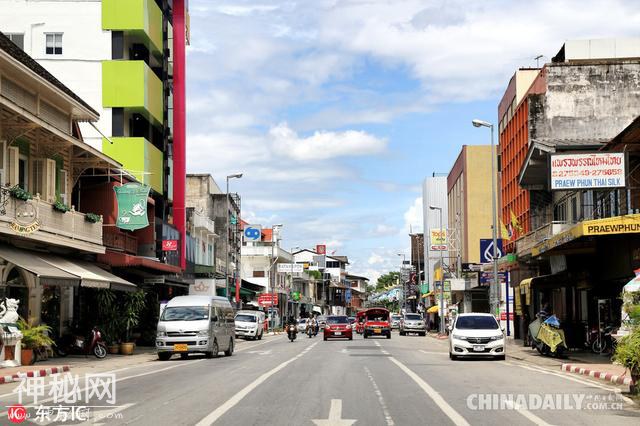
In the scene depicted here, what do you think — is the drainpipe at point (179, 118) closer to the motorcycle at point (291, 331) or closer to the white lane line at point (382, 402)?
the motorcycle at point (291, 331)

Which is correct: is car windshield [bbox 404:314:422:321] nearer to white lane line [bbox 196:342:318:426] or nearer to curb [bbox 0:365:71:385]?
curb [bbox 0:365:71:385]

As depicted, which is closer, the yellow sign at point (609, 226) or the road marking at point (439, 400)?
the road marking at point (439, 400)

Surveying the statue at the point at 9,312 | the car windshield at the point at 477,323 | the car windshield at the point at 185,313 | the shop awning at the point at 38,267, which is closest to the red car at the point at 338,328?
the car windshield at the point at 185,313

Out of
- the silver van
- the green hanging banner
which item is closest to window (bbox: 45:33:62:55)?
the green hanging banner

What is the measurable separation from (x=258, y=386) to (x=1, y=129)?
14494 millimetres

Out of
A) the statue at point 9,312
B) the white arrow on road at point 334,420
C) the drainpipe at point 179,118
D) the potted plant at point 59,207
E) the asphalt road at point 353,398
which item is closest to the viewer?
the white arrow on road at point 334,420

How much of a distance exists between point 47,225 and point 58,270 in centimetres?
202

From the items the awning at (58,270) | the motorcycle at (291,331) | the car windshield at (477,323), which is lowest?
the motorcycle at (291,331)

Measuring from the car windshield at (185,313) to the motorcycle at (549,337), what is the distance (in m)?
12.4

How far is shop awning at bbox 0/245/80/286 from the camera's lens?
83.3ft

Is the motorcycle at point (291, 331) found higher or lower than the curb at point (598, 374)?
lower

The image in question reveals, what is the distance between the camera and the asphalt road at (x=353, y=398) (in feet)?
41.6

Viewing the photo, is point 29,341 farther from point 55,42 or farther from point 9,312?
point 55,42

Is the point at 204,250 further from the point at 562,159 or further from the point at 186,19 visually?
the point at 562,159
